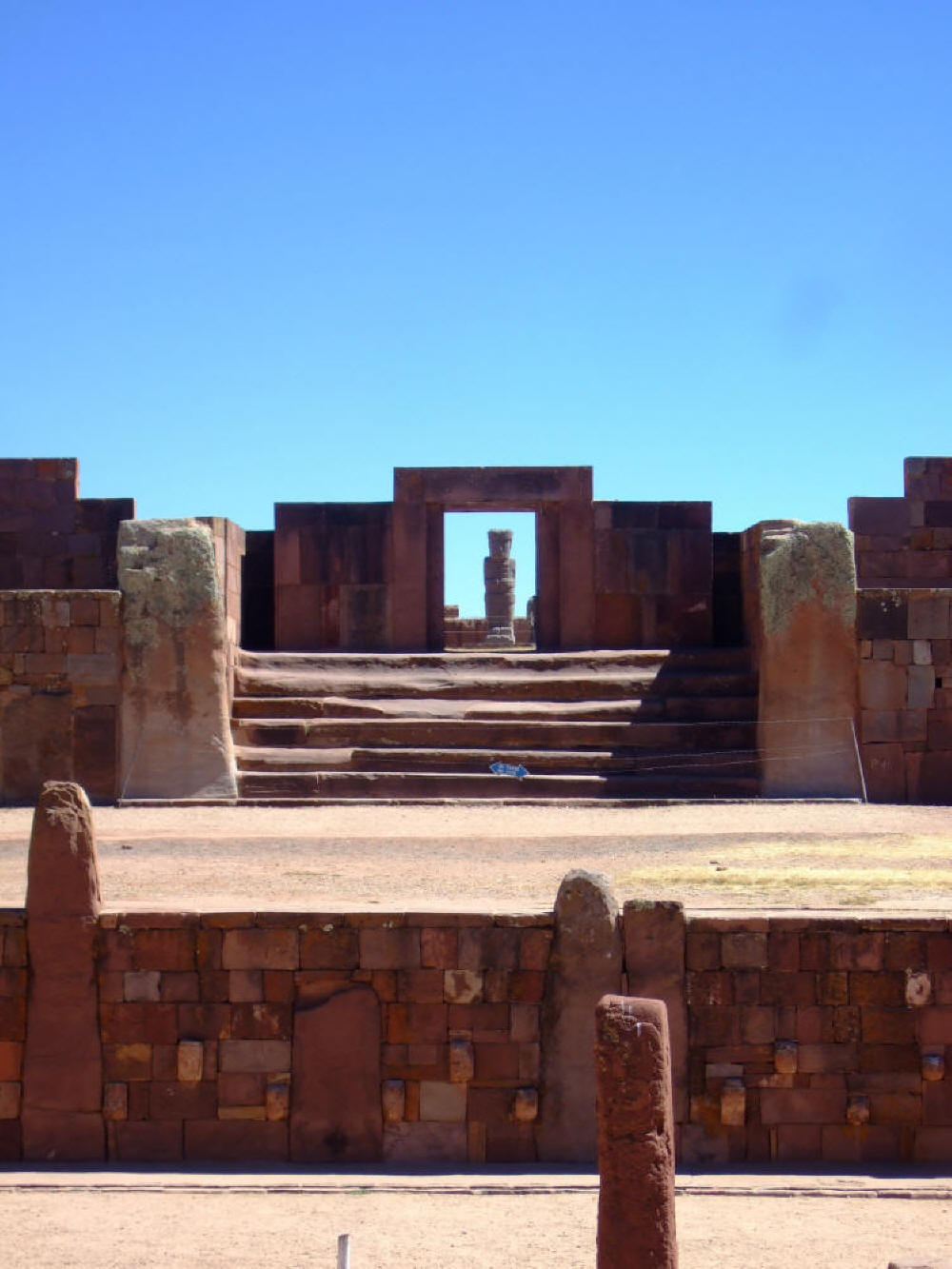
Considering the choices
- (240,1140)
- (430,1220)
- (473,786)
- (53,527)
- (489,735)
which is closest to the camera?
(430,1220)

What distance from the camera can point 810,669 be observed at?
13.8 metres

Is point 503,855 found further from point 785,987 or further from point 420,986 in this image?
point 785,987

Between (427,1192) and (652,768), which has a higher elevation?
(652,768)

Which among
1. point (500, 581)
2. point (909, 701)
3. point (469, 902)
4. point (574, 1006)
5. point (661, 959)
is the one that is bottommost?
point (574, 1006)

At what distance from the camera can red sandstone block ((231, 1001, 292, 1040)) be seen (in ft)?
26.2

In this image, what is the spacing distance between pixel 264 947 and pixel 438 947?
0.84 metres

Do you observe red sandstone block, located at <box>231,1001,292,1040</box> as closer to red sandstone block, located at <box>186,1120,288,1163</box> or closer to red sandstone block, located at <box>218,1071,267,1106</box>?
red sandstone block, located at <box>218,1071,267,1106</box>

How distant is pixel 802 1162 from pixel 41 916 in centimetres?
380

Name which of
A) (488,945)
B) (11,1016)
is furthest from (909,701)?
(11,1016)

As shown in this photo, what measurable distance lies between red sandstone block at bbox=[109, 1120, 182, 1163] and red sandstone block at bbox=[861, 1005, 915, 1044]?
3.31 m

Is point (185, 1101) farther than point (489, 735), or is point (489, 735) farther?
point (489, 735)

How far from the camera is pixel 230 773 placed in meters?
13.5

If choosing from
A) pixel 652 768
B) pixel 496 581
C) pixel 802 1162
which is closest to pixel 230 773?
pixel 652 768

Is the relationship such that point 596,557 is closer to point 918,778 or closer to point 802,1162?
point 918,778
